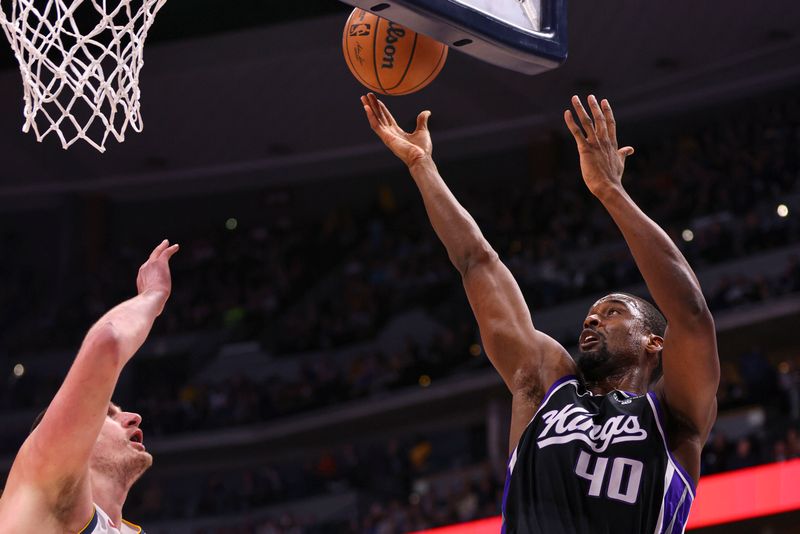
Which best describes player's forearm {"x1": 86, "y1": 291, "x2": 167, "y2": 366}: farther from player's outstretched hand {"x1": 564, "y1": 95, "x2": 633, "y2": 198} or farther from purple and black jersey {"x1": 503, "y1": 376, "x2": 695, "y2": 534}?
player's outstretched hand {"x1": 564, "y1": 95, "x2": 633, "y2": 198}

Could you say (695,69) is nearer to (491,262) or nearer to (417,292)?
(417,292)

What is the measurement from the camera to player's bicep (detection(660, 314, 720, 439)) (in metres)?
2.54

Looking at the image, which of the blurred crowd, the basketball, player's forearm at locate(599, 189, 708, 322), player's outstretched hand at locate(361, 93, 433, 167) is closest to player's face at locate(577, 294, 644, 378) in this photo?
player's forearm at locate(599, 189, 708, 322)

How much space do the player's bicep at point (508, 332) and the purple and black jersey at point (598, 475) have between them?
0.75 ft

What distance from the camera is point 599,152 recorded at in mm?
2861

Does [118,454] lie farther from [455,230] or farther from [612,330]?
[612,330]

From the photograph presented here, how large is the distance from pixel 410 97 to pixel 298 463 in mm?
5315

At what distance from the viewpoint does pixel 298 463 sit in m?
15.1

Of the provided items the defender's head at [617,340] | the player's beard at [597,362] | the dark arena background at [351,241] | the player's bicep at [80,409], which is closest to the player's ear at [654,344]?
the defender's head at [617,340]

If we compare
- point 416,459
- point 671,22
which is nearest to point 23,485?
point 416,459

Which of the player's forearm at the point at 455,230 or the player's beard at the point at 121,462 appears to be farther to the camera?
the player's forearm at the point at 455,230

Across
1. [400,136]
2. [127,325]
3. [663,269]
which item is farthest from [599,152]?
[127,325]

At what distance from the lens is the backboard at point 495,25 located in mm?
2879

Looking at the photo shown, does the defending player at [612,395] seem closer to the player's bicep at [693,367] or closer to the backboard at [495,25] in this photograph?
the player's bicep at [693,367]
